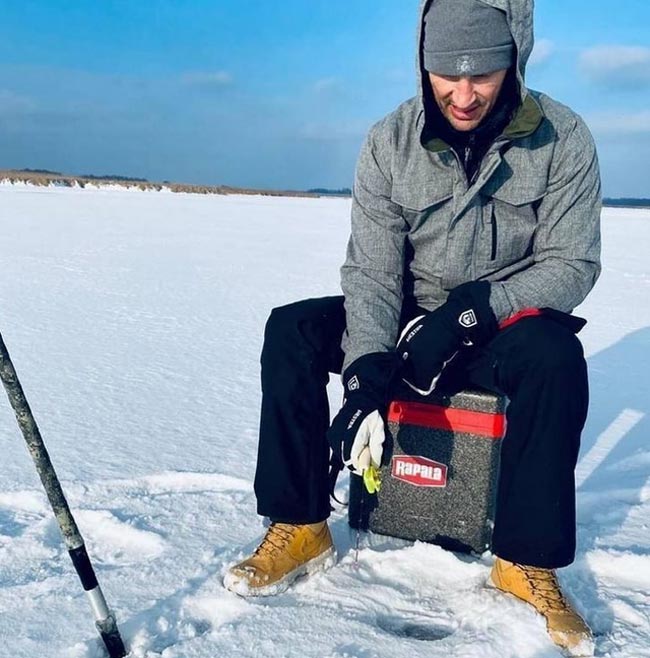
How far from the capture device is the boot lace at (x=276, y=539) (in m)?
1.97

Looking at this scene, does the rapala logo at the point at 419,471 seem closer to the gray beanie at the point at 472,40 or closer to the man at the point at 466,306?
the man at the point at 466,306

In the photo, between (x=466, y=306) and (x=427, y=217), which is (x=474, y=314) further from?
(x=427, y=217)

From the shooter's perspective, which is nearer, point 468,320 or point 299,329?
point 468,320

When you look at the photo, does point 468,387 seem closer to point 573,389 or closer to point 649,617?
point 573,389

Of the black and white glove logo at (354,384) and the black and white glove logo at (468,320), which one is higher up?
the black and white glove logo at (468,320)

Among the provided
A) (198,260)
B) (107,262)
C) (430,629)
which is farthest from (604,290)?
(430,629)

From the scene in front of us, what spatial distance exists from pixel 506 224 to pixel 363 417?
67cm

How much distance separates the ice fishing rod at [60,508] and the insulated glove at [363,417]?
0.62m

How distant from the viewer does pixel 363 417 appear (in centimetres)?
181

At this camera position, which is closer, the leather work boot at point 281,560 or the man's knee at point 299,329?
the leather work boot at point 281,560

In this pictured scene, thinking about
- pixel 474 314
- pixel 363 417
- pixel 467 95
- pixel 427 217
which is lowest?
pixel 363 417

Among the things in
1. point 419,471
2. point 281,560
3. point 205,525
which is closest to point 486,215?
point 419,471

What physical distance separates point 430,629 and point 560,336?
2.44 ft

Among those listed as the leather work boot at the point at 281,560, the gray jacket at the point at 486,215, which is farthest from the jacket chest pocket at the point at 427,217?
the leather work boot at the point at 281,560
